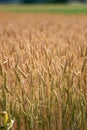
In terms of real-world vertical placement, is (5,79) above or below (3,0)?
above

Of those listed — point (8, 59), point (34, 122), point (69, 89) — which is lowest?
point (34, 122)

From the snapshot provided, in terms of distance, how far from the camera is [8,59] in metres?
2.65

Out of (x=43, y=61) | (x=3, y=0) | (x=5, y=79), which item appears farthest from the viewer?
(x=3, y=0)

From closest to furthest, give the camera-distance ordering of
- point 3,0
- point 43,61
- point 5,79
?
point 5,79
point 43,61
point 3,0

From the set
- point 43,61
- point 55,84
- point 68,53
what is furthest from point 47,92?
point 68,53

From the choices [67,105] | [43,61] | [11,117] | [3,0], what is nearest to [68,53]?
[43,61]

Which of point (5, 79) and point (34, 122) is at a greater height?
point (5, 79)

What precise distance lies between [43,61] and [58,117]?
37cm

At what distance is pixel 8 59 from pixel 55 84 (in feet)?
1.08

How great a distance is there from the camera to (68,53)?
290 cm

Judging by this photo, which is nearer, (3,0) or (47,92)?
(47,92)

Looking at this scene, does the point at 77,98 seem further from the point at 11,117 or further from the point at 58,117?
the point at 11,117

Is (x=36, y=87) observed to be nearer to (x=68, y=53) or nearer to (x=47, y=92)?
(x=47, y=92)

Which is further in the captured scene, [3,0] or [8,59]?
[3,0]
